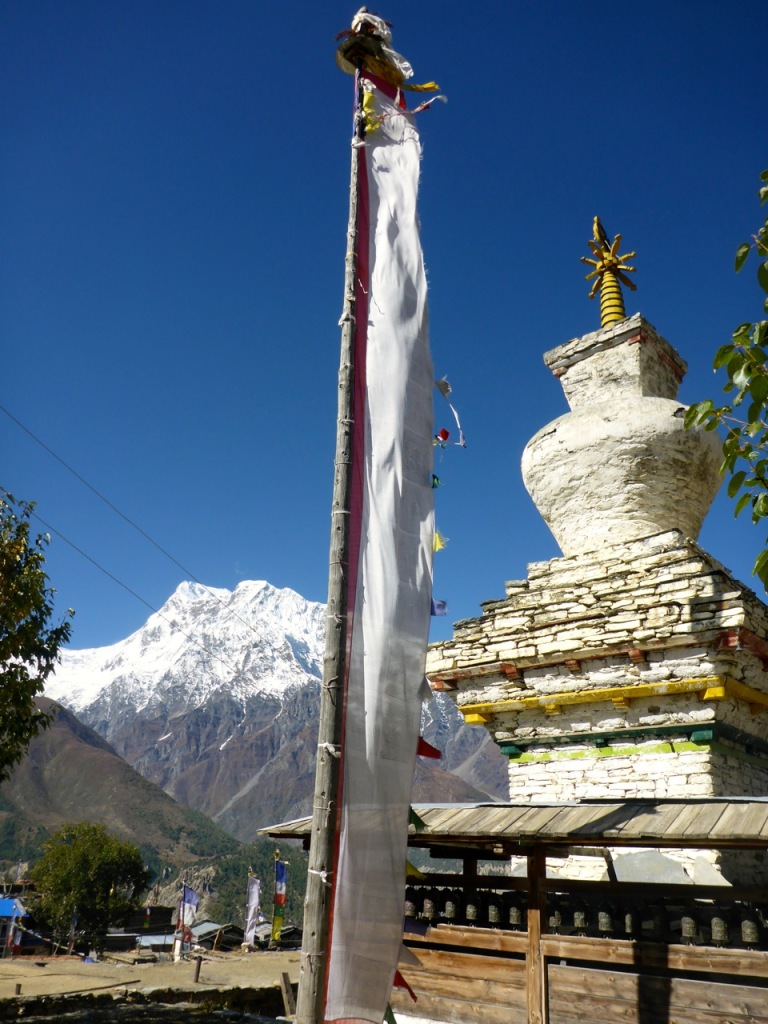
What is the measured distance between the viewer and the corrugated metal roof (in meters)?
6.12

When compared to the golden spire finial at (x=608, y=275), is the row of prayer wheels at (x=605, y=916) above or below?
below

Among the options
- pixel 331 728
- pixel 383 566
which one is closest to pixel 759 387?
pixel 383 566

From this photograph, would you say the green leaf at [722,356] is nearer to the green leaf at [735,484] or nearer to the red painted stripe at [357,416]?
the green leaf at [735,484]

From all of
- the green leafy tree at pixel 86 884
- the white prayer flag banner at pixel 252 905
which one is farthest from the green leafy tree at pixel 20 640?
the green leafy tree at pixel 86 884

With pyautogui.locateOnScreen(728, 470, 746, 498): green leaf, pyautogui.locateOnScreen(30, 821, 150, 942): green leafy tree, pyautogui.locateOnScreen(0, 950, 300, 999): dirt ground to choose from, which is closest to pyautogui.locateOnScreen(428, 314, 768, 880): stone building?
pyautogui.locateOnScreen(728, 470, 746, 498): green leaf

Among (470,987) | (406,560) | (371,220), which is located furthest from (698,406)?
(470,987)

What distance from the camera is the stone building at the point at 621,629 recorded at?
29.8ft

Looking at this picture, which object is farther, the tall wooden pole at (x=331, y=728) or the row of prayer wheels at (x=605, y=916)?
the row of prayer wheels at (x=605, y=916)

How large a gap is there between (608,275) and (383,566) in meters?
10.9

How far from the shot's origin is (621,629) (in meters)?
9.68

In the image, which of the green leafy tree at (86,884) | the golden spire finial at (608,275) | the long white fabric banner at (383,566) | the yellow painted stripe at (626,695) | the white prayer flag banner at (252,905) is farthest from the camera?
the green leafy tree at (86,884)

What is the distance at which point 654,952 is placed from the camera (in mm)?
6719

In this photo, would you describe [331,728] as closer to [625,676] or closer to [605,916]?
[605,916]

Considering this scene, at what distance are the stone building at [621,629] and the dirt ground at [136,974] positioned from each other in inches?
528
